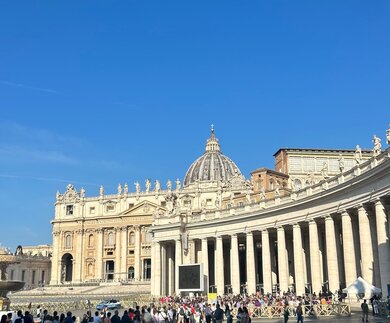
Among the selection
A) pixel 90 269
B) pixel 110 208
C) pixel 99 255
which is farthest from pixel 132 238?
pixel 90 269

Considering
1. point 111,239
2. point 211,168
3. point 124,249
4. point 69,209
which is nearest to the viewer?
point 124,249

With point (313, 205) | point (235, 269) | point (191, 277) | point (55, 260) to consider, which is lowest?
point (191, 277)

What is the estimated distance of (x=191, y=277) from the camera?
5278 cm

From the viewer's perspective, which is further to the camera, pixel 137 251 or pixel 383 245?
pixel 137 251

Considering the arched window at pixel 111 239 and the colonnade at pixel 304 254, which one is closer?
the colonnade at pixel 304 254

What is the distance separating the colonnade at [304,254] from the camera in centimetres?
3666

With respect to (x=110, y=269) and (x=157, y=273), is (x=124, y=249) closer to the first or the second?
(x=110, y=269)

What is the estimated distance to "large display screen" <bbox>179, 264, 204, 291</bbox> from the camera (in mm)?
51969

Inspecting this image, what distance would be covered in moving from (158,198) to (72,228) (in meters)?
26.1

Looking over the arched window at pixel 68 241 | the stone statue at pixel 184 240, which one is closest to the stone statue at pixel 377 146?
the stone statue at pixel 184 240

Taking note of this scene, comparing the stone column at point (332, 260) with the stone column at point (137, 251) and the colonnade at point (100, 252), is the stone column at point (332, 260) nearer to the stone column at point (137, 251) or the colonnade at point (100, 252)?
the colonnade at point (100, 252)

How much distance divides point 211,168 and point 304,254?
88.1m

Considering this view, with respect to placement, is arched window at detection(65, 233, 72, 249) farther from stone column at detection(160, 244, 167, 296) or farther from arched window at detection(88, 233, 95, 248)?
stone column at detection(160, 244, 167, 296)

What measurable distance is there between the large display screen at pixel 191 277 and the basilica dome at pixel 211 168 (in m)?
79.5
